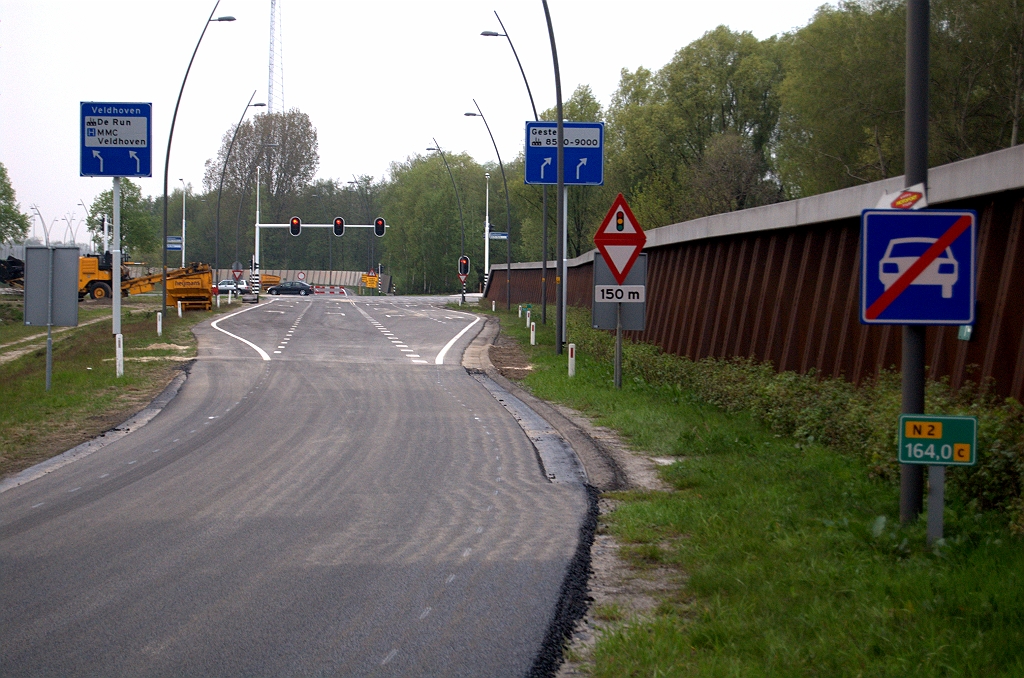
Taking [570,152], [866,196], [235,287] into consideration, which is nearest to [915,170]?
[866,196]

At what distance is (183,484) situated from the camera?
9664mm

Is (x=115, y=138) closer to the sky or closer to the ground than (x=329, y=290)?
closer to the sky

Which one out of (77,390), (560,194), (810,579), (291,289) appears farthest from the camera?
(291,289)

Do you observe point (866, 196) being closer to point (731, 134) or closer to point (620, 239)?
point (620, 239)

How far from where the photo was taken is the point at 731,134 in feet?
187

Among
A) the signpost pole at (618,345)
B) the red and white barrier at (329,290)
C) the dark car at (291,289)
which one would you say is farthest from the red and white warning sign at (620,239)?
the red and white barrier at (329,290)

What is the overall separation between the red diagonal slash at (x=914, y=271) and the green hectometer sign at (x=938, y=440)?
70 centimetres

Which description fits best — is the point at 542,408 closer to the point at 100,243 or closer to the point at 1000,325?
the point at 1000,325

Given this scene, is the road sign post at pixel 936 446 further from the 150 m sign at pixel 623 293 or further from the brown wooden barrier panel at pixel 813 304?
the 150 m sign at pixel 623 293

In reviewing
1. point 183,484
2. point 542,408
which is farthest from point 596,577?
point 542,408

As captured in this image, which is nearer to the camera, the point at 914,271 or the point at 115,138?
the point at 914,271

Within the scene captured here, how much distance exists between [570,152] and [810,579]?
74.4ft

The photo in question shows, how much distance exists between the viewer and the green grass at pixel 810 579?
15.9ft

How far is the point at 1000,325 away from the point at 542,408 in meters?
8.04
